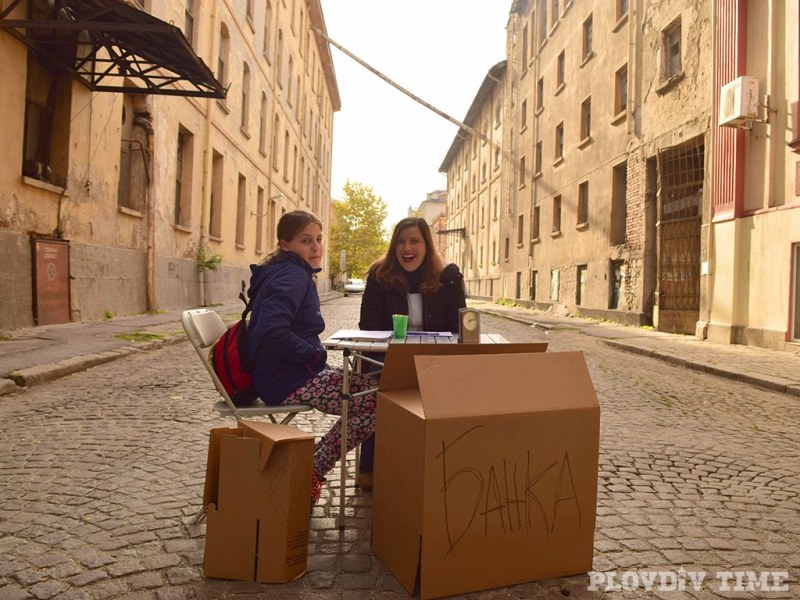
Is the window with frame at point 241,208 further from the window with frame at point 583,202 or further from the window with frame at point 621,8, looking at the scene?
the window with frame at point 621,8

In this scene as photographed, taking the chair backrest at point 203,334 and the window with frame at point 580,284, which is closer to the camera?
the chair backrest at point 203,334

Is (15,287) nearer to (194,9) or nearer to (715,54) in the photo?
(194,9)

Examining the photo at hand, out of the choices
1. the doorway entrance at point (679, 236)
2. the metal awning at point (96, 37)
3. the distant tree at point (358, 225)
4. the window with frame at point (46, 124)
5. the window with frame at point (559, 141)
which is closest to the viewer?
the metal awning at point (96, 37)

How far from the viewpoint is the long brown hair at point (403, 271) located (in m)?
3.60

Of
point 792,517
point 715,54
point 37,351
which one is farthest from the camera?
point 715,54

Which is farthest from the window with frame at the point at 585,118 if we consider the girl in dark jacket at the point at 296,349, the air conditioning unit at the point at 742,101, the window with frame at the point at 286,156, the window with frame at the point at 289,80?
the girl in dark jacket at the point at 296,349

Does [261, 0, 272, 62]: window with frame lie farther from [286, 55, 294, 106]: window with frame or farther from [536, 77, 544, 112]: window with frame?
[536, 77, 544, 112]: window with frame

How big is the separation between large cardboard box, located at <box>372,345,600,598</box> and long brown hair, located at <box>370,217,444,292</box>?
1376 mm

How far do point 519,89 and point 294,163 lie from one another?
11.4 m

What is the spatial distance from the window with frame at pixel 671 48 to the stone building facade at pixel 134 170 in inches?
399

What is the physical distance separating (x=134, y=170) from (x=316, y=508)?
1094cm

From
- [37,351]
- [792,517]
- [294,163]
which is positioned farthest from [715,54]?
[294,163]

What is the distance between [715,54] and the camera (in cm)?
1112

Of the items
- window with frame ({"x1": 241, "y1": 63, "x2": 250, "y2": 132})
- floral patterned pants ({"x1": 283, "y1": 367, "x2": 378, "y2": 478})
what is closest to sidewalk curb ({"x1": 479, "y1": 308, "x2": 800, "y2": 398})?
floral patterned pants ({"x1": 283, "y1": 367, "x2": 378, "y2": 478})
